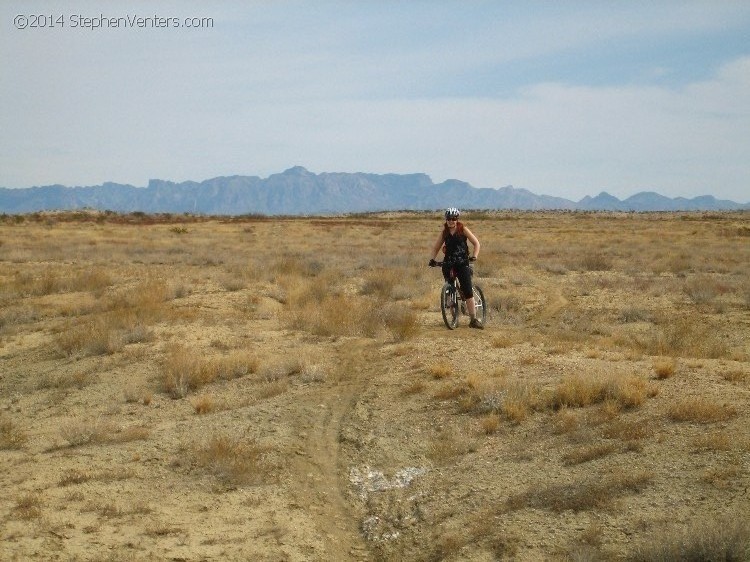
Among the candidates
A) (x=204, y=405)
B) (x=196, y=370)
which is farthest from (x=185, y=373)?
(x=204, y=405)

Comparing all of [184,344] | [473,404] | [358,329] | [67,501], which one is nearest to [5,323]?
[184,344]

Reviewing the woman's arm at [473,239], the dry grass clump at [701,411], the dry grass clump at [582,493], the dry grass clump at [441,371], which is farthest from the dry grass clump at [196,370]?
the dry grass clump at [701,411]

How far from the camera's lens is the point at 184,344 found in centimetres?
1256

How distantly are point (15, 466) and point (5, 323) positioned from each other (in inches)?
347

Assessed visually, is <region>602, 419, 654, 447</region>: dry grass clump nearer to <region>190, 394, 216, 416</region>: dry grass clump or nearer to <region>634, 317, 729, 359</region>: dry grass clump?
<region>634, 317, 729, 359</region>: dry grass clump

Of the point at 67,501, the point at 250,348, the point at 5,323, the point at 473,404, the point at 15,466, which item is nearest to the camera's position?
the point at 67,501

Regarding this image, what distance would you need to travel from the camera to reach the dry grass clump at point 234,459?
704 cm

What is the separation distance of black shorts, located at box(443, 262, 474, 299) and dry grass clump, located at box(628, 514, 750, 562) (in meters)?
7.80

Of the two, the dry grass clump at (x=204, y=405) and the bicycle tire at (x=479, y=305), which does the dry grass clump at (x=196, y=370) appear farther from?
the bicycle tire at (x=479, y=305)

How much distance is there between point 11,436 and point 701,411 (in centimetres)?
811

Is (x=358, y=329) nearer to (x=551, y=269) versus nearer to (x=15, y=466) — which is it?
(x=15, y=466)

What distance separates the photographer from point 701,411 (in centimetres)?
688

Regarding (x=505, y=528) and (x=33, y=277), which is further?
(x=33, y=277)

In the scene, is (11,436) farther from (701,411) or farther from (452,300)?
(701,411)
